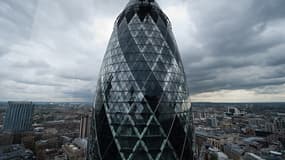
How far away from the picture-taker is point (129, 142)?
33.2ft

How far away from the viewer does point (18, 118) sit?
6544 cm

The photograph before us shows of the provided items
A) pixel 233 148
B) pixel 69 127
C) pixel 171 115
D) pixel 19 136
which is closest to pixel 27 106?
pixel 19 136

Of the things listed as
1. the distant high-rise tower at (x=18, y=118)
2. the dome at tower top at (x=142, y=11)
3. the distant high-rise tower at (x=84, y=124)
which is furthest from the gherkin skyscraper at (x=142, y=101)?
the distant high-rise tower at (x=18, y=118)

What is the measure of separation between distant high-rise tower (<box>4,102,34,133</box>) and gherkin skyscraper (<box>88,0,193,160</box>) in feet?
237

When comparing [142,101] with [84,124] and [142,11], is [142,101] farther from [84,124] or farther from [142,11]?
[84,124]

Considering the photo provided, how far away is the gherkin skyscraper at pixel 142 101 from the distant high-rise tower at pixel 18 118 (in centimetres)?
7222

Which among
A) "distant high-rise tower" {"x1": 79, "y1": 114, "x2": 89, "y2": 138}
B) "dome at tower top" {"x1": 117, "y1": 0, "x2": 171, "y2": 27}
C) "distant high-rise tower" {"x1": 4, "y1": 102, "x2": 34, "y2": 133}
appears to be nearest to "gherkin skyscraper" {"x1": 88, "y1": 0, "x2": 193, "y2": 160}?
"dome at tower top" {"x1": 117, "y1": 0, "x2": 171, "y2": 27}

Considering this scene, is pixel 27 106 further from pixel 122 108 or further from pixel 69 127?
pixel 122 108

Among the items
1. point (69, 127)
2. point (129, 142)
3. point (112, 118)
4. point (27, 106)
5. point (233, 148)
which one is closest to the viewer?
point (129, 142)

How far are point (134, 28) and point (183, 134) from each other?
9625 mm

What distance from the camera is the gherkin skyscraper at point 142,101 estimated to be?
10.2 m

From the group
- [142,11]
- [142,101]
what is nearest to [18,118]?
[142,11]

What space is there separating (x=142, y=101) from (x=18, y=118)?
78697mm

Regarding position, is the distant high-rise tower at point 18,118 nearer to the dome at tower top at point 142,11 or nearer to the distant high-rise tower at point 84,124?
the distant high-rise tower at point 84,124
